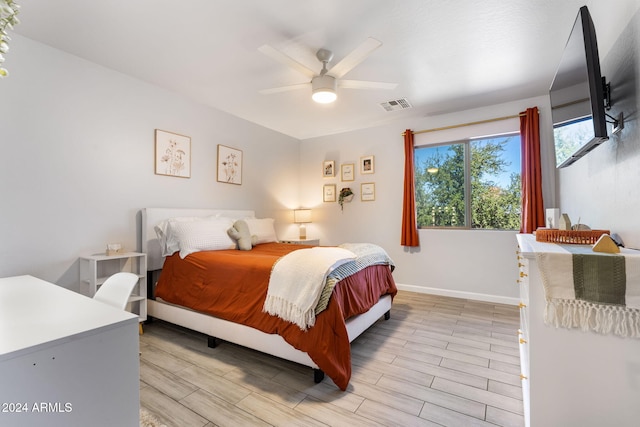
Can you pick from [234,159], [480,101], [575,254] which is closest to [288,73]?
[234,159]

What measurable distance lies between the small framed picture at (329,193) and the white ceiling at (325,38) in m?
1.90

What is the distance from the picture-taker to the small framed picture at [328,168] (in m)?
4.97

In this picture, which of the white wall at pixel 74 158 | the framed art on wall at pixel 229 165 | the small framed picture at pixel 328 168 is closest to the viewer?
the white wall at pixel 74 158

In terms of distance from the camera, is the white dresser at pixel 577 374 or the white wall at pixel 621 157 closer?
the white dresser at pixel 577 374

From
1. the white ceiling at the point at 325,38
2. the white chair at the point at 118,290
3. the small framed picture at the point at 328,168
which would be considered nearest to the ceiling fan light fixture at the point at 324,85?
the white ceiling at the point at 325,38

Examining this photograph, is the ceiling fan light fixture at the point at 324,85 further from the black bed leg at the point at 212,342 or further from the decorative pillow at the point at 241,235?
Result: the black bed leg at the point at 212,342

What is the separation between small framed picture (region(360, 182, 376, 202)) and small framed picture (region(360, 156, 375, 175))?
196mm

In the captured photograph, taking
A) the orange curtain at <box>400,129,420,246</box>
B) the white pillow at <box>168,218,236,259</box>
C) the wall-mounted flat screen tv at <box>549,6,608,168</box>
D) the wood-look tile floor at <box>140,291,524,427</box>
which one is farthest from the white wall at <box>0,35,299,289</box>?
the wall-mounted flat screen tv at <box>549,6,608,168</box>

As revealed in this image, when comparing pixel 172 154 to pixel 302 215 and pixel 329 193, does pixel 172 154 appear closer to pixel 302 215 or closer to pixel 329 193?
pixel 302 215

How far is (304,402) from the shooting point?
1729 mm

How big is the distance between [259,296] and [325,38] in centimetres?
210

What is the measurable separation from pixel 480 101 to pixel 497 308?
2570 mm

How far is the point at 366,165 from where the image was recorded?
4629 mm

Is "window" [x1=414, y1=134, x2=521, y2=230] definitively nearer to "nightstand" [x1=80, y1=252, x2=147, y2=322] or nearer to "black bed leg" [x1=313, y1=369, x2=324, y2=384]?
"black bed leg" [x1=313, y1=369, x2=324, y2=384]
